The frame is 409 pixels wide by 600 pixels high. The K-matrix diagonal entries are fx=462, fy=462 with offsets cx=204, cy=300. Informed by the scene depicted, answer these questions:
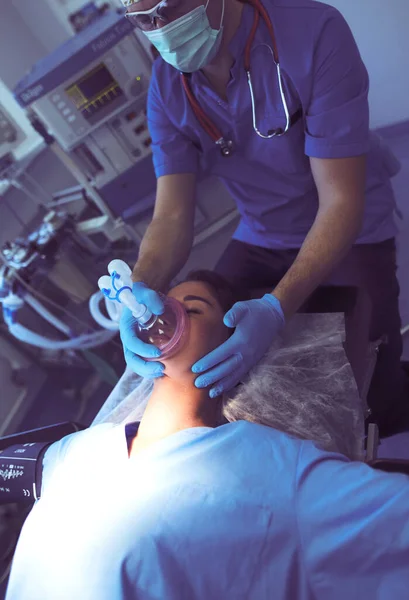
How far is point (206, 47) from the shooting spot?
1063 millimetres

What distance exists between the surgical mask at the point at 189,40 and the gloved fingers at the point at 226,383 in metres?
0.73

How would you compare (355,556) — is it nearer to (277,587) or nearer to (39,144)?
(277,587)

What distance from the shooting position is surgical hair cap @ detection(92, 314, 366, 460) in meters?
0.95

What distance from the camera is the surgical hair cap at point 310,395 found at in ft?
3.11

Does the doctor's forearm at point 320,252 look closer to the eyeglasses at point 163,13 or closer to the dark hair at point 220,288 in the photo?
the dark hair at point 220,288

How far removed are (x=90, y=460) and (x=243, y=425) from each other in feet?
1.05

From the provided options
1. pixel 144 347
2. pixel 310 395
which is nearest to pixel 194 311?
pixel 144 347

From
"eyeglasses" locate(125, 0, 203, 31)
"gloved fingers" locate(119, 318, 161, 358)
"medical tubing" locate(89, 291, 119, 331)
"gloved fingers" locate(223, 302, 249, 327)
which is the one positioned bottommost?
"medical tubing" locate(89, 291, 119, 331)

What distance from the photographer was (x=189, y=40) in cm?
104

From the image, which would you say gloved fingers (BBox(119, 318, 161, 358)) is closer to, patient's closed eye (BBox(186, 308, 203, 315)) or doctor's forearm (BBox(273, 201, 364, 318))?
patient's closed eye (BBox(186, 308, 203, 315))

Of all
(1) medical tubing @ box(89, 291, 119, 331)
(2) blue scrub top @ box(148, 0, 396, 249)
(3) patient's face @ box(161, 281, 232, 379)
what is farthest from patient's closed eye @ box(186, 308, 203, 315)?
(1) medical tubing @ box(89, 291, 119, 331)

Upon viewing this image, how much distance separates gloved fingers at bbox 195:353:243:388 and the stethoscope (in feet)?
1.90

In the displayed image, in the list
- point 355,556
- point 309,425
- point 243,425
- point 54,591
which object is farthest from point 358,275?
point 54,591

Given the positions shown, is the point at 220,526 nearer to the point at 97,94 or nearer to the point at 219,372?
the point at 219,372
